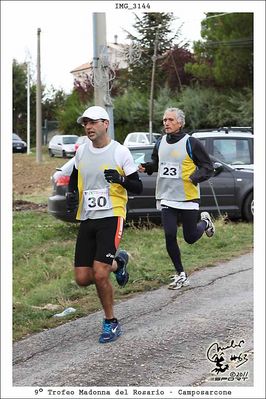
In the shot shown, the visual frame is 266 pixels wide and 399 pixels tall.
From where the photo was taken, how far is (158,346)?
464 centimetres

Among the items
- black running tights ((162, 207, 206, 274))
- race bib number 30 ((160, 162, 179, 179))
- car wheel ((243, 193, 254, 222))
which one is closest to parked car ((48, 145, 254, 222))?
car wheel ((243, 193, 254, 222))

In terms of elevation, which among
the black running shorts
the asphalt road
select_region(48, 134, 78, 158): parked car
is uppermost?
select_region(48, 134, 78, 158): parked car

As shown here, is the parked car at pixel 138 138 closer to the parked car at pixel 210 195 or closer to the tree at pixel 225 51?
the parked car at pixel 210 195

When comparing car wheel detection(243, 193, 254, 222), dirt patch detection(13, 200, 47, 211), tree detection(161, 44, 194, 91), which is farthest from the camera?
dirt patch detection(13, 200, 47, 211)

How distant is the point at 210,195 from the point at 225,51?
1388mm

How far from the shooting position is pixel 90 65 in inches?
196

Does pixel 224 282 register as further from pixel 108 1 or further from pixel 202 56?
pixel 108 1

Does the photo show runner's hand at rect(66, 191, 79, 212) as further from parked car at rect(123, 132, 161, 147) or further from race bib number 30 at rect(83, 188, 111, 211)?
parked car at rect(123, 132, 161, 147)

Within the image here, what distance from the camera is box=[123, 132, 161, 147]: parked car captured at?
5614 mm

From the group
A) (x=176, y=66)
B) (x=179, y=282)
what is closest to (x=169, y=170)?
(x=176, y=66)

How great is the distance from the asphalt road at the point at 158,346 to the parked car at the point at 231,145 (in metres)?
1.22

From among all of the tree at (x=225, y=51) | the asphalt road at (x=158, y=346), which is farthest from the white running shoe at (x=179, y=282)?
the tree at (x=225, y=51)

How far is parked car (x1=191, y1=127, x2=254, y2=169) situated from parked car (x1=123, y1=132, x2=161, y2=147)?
0.41 m
